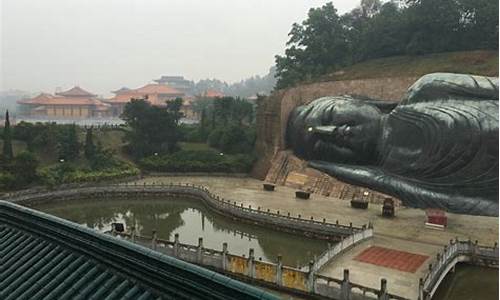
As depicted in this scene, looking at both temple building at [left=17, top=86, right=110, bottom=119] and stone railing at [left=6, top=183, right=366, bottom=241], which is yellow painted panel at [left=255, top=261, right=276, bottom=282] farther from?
temple building at [left=17, top=86, right=110, bottom=119]

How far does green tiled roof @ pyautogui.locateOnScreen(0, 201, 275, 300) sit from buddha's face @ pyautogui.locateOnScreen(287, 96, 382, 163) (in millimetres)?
22047

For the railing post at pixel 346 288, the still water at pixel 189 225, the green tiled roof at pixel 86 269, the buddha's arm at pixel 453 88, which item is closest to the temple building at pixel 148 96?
the still water at pixel 189 225

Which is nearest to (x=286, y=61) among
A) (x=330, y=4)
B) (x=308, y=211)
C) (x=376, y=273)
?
(x=330, y=4)

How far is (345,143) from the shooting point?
26.8m

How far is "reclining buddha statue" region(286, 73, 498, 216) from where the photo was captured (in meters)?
22.0

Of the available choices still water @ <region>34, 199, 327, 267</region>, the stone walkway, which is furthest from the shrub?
the stone walkway

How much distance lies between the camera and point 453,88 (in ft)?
76.2

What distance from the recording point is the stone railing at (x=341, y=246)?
1457 centimetres

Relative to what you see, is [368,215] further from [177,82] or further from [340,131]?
[177,82]

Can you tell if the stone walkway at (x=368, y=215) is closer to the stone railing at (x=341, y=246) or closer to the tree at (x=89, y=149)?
the stone railing at (x=341, y=246)

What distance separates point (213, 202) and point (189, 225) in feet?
8.08

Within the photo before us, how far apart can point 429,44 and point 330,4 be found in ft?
38.7

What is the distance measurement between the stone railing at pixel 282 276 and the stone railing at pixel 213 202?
17.7 ft

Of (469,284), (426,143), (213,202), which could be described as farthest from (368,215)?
(213,202)
